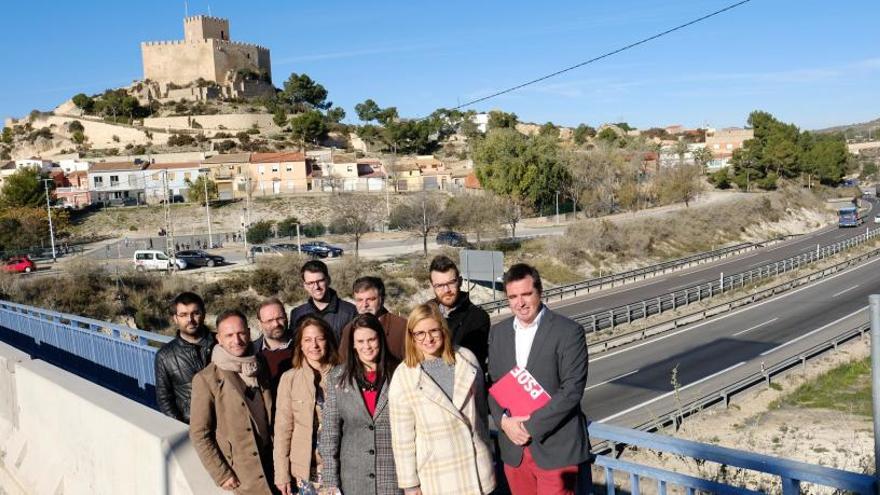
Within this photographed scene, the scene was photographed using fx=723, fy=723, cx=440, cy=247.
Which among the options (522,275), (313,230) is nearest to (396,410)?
(522,275)

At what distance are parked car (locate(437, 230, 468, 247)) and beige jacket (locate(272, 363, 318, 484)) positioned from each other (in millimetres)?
43777

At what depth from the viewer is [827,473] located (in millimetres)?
3018

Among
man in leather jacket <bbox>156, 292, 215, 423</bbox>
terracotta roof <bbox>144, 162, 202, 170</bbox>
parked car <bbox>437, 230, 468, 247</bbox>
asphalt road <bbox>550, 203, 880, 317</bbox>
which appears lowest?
asphalt road <bbox>550, 203, 880, 317</bbox>

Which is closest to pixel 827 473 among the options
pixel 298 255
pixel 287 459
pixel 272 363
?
pixel 287 459

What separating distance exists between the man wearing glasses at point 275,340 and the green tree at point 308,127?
320ft

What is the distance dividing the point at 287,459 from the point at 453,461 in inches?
42.6

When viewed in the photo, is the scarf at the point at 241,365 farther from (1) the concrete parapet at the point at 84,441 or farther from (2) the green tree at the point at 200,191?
(2) the green tree at the point at 200,191

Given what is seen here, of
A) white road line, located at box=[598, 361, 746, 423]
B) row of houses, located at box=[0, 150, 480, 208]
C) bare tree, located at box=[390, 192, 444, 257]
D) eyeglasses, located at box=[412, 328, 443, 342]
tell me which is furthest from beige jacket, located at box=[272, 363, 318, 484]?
row of houses, located at box=[0, 150, 480, 208]

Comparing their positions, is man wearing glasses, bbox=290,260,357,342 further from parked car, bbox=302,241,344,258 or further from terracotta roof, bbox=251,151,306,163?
terracotta roof, bbox=251,151,306,163

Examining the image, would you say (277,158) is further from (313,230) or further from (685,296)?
(685,296)

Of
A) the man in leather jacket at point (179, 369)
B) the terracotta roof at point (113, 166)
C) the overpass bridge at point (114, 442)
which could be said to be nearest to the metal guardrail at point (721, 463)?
the overpass bridge at point (114, 442)

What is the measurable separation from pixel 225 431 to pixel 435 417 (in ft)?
4.76

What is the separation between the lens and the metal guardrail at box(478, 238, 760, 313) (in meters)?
34.7

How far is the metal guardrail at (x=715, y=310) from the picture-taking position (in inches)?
1059
